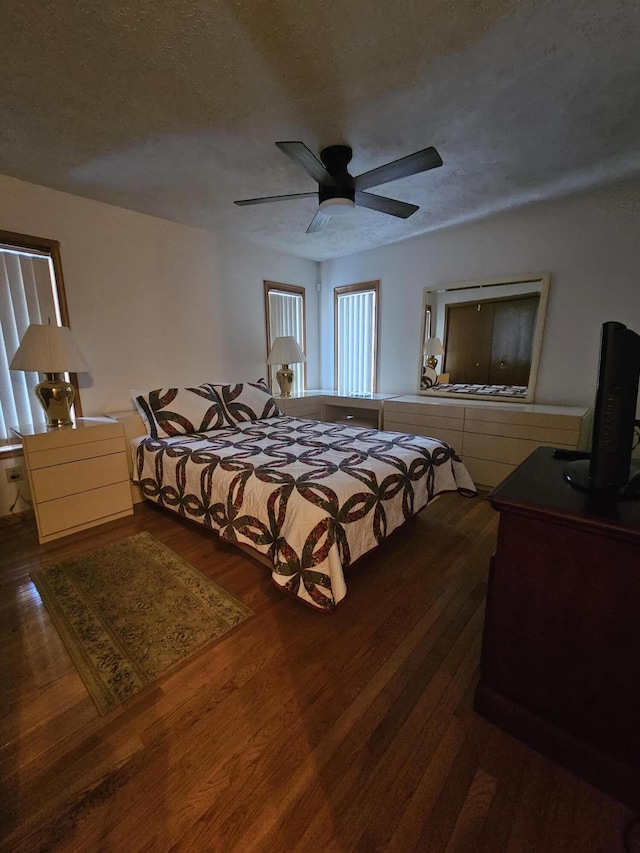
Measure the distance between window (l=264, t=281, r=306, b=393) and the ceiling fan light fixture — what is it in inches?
85.1

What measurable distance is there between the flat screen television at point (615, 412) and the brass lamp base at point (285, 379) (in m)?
3.40

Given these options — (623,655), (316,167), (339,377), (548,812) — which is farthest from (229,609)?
(339,377)

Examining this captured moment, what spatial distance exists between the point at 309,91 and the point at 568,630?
2.42 metres

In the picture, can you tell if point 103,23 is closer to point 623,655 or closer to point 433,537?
point 623,655

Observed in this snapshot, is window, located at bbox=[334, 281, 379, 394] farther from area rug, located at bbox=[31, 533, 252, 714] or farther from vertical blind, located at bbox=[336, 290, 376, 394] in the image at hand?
area rug, located at bbox=[31, 533, 252, 714]

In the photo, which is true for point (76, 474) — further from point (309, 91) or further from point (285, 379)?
point (309, 91)

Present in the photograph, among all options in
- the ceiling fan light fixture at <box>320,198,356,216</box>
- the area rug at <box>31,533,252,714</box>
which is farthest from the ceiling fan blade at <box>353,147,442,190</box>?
the area rug at <box>31,533,252,714</box>

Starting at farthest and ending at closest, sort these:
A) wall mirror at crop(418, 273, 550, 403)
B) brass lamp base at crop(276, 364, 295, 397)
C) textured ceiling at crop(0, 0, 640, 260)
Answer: brass lamp base at crop(276, 364, 295, 397) → wall mirror at crop(418, 273, 550, 403) → textured ceiling at crop(0, 0, 640, 260)

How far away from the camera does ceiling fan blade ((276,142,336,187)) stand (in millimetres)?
1669

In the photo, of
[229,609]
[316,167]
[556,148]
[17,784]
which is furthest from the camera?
[556,148]

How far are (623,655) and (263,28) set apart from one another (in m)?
2.44

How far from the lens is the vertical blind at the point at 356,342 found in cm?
440

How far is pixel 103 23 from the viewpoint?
133 centimetres

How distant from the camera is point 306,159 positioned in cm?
180
